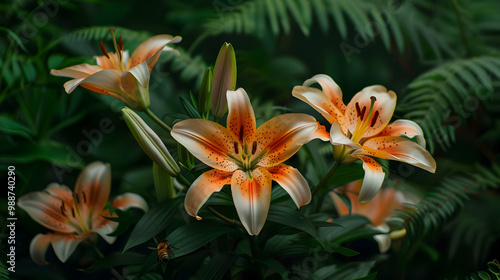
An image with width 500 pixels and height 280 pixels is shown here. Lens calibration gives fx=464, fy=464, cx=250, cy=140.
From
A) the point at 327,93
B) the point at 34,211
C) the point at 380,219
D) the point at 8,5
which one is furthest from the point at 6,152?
the point at 380,219

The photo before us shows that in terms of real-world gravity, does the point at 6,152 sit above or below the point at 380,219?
above

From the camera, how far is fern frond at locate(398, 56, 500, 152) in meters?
0.87

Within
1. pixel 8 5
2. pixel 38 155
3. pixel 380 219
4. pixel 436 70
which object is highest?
pixel 8 5

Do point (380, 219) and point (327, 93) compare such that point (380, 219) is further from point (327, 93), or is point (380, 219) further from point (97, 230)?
point (97, 230)

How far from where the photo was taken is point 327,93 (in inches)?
22.1

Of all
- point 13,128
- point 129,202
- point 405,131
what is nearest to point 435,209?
point 405,131

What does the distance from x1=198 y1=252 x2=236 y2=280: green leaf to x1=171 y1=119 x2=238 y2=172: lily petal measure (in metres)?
0.11

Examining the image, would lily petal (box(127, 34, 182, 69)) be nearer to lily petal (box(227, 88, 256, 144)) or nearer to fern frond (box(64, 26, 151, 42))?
lily petal (box(227, 88, 256, 144))

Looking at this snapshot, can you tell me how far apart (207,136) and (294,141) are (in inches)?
3.6

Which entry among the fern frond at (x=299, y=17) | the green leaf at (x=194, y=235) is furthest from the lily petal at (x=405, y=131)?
the fern frond at (x=299, y=17)

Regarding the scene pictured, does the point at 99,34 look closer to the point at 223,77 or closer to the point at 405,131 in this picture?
the point at 223,77

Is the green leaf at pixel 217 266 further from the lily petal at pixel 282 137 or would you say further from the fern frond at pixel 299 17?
the fern frond at pixel 299 17

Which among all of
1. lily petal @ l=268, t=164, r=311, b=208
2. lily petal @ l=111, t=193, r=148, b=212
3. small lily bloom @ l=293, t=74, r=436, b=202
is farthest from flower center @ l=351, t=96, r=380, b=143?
lily petal @ l=111, t=193, r=148, b=212

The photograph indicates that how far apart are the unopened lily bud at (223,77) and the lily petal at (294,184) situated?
0.34 ft
